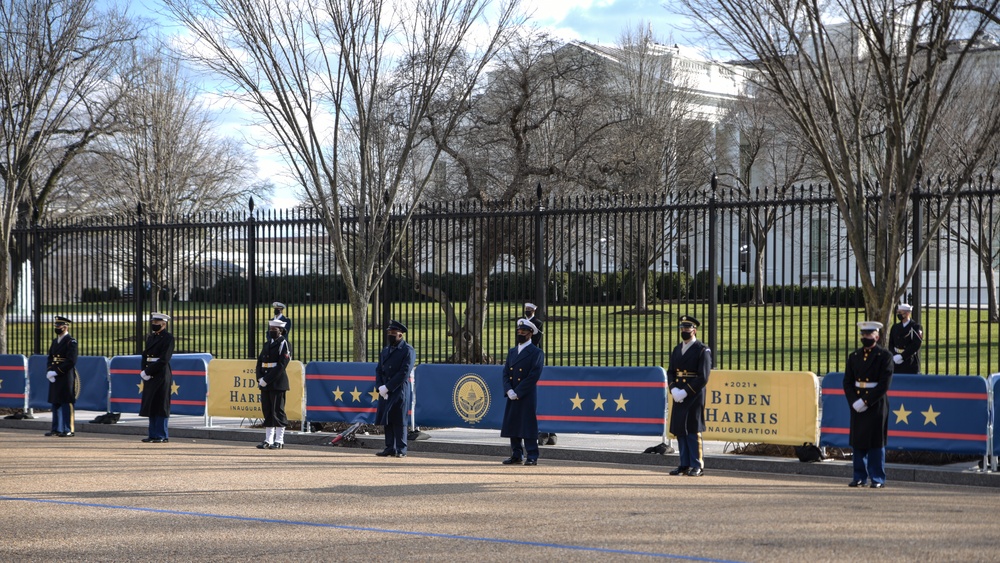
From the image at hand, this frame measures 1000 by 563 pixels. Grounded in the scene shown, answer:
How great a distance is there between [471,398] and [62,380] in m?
6.17

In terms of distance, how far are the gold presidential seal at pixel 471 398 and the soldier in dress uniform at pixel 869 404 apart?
496 cm

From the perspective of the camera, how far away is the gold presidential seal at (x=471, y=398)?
14.0 metres

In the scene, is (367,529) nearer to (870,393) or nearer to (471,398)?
(870,393)

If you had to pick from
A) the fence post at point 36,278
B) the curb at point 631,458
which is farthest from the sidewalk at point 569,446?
the fence post at point 36,278

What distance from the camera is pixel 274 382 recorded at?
46.6ft

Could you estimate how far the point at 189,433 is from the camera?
15641 mm

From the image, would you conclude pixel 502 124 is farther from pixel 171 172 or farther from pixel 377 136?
pixel 171 172

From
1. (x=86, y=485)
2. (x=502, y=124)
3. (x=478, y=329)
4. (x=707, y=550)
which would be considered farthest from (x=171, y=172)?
(x=707, y=550)

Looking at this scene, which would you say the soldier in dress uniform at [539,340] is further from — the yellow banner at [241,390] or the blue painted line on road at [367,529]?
the blue painted line on road at [367,529]

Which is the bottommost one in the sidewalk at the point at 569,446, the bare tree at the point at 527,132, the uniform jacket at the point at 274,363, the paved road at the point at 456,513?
the sidewalk at the point at 569,446

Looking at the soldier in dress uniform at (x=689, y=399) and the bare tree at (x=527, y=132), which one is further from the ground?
the bare tree at (x=527, y=132)

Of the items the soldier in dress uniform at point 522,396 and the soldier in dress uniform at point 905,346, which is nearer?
the soldier in dress uniform at point 522,396

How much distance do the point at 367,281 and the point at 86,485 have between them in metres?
6.31

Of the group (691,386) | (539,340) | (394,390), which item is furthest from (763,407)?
(394,390)
